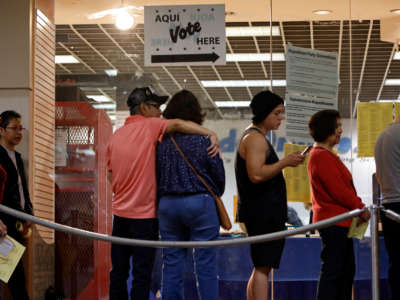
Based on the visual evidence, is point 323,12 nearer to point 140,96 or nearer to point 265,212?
point 140,96

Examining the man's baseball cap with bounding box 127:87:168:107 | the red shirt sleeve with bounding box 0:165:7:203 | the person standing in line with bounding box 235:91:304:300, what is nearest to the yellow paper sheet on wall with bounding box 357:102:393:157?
the person standing in line with bounding box 235:91:304:300

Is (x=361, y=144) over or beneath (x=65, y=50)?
beneath

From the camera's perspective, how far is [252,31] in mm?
6793

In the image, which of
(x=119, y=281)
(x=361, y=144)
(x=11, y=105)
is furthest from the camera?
(x=361, y=144)

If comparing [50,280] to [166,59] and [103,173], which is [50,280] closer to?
[103,173]

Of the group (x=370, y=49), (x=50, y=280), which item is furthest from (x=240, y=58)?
(x=50, y=280)

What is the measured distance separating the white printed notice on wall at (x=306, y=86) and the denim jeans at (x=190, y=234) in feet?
6.86

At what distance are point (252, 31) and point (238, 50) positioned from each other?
0.22 m

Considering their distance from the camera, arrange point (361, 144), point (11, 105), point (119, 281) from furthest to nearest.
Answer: point (361, 144), point (11, 105), point (119, 281)

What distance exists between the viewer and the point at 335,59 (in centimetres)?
668

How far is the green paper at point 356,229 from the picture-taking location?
4.62 m

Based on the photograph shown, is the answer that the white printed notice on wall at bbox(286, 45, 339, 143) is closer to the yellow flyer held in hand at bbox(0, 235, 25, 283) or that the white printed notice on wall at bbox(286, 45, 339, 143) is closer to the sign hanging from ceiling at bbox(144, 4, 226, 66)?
the sign hanging from ceiling at bbox(144, 4, 226, 66)

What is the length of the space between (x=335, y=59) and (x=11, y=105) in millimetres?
2753

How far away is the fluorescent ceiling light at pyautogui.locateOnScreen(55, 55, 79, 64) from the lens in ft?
21.9
